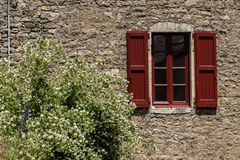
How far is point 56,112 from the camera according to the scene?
8.05 metres

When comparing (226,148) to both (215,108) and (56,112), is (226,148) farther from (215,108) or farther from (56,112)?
(56,112)

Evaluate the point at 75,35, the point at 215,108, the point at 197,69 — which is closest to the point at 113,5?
the point at 75,35

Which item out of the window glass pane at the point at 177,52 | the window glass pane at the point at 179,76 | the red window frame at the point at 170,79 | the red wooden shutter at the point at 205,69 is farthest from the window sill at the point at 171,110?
the window glass pane at the point at 177,52

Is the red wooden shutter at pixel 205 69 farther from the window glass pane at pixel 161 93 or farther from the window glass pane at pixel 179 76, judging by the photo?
the window glass pane at pixel 161 93

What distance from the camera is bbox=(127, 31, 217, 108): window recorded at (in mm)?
10992

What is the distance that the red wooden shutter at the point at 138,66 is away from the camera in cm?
1096

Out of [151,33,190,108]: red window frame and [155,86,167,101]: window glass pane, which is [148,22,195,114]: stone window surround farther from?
[155,86,167,101]: window glass pane

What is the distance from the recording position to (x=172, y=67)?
11.2 metres

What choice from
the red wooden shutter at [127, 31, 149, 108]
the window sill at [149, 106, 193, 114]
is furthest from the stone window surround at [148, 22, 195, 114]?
the red wooden shutter at [127, 31, 149, 108]

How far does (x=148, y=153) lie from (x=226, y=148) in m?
1.48

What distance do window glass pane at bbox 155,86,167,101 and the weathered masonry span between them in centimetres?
2

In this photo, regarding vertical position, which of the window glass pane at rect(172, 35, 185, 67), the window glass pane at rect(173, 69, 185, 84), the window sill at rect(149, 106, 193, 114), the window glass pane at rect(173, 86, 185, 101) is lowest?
the window sill at rect(149, 106, 193, 114)

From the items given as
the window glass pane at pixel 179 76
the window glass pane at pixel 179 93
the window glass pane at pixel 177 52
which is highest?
the window glass pane at pixel 177 52

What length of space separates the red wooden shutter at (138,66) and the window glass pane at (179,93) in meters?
0.62
